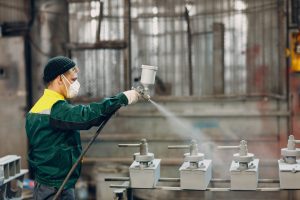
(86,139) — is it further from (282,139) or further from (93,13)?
(282,139)

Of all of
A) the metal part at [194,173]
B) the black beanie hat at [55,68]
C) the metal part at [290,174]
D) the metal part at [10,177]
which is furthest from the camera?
the metal part at [10,177]

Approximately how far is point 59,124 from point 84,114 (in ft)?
0.59

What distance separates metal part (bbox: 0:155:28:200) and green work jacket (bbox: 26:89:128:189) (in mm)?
808

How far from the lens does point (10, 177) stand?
155 inches

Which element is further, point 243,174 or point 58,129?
point 243,174

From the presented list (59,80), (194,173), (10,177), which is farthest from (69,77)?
(10,177)

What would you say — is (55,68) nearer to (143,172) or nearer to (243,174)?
(143,172)

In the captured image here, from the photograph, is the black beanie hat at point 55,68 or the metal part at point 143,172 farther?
the metal part at point 143,172

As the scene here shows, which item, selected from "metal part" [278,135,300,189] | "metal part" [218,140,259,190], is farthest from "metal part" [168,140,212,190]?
"metal part" [278,135,300,189]

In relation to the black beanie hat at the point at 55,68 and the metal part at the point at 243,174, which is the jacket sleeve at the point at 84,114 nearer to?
the black beanie hat at the point at 55,68

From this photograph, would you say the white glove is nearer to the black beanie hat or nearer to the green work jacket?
the green work jacket

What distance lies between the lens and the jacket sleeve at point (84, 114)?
2.87m

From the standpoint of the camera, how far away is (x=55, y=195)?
298 centimetres

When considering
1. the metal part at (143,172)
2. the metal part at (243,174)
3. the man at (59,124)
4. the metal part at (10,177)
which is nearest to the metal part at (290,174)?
the metal part at (243,174)
